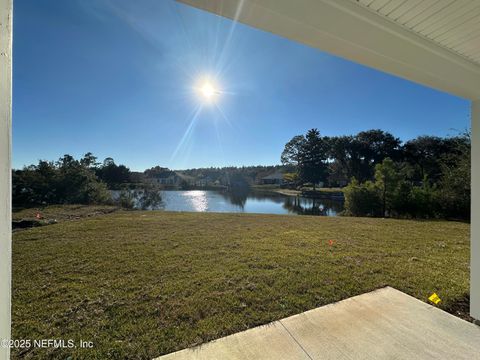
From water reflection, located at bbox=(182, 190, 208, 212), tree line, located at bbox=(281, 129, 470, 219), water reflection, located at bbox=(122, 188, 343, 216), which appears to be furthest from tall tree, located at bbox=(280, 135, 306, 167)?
water reflection, located at bbox=(182, 190, 208, 212)

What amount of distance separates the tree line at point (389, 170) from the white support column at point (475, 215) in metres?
7.82

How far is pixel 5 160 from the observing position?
0.64m

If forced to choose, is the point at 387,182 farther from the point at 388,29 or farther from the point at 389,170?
the point at 388,29

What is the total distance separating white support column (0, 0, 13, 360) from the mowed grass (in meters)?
1.31

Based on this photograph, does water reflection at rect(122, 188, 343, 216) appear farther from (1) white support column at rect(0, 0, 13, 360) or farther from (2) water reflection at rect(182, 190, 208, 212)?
(1) white support column at rect(0, 0, 13, 360)

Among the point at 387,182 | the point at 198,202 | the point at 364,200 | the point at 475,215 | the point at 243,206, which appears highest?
the point at 387,182

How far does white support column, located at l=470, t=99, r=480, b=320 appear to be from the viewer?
1.97m

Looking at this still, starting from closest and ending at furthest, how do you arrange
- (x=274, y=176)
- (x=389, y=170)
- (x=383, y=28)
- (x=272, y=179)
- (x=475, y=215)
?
(x=383, y=28) → (x=475, y=215) → (x=389, y=170) → (x=272, y=179) → (x=274, y=176)

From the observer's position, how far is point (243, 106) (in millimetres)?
9375

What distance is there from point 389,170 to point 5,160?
35.7 ft

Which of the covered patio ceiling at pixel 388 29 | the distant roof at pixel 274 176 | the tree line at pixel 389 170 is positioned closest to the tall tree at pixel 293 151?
the tree line at pixel 389 170

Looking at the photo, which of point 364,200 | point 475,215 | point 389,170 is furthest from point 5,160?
point 364,200

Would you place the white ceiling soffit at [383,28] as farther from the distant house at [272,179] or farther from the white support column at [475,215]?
the distant house at [272,179]

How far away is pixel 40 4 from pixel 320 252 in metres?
5.97
